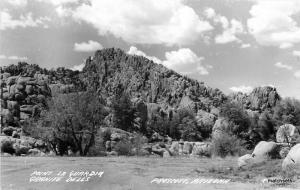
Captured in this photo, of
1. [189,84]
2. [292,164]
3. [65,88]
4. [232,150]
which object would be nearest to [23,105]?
[65,88]

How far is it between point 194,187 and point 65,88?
89.1 m

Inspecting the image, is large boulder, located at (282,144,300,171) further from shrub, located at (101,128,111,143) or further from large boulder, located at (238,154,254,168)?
shrub, located at (101,128,111,143)

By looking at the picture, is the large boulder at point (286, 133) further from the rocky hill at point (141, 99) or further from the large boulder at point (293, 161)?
the large boulder at point (293, 161)

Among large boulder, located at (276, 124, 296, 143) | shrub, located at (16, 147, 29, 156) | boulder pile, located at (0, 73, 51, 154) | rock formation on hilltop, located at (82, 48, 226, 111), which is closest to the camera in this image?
large boulder, located at (276, 124, 296, 143)

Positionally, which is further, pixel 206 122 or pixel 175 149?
pixel 206 122

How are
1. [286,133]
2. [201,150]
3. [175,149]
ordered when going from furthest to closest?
[175,149]
[201,150]
[286,133]

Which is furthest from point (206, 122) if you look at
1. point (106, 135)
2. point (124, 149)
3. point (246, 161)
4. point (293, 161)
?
point (293, 161)

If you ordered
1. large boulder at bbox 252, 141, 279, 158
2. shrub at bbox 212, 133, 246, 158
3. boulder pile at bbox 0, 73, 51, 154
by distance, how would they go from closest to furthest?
large boulder at bbox 252, 141, 279, 158 < shrub at bbox 212, 133, 246, 158 < boulder pile at bbox 0, 73, 51, 154

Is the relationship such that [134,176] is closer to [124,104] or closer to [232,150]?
[232,150]

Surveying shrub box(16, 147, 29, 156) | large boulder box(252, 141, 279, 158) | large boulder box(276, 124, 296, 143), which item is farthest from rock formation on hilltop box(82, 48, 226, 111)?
large boulder box(252, 141, 279, 158)

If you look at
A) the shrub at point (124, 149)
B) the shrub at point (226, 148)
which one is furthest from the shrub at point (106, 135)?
the shrub at point (226, 148)

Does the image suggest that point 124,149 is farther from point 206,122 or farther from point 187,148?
point 206,122

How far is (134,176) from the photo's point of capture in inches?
1051

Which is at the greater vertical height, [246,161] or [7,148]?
[7,148]
